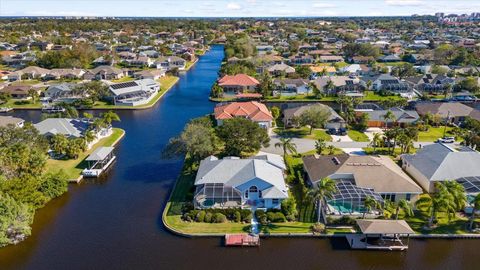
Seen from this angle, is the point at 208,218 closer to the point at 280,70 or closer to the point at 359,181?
the point at 359,181

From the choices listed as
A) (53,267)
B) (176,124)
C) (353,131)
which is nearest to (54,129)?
(176,124)

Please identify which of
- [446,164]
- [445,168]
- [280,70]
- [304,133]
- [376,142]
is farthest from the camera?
[280,70]

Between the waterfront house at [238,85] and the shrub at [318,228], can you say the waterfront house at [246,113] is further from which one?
the shrub at [318,228]

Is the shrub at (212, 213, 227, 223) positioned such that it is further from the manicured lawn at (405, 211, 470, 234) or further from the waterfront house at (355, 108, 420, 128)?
the waterfront house at (355, 108, 420, 128)

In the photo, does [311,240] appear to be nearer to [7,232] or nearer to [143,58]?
[7,232]

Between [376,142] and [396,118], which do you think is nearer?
[376,142]

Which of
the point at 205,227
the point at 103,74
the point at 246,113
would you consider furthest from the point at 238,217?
the point at 103,74
